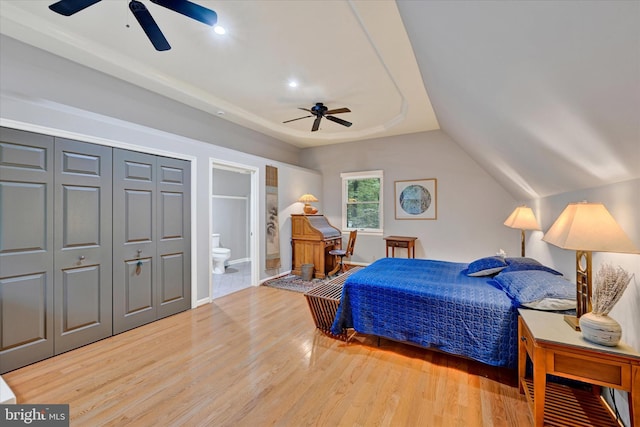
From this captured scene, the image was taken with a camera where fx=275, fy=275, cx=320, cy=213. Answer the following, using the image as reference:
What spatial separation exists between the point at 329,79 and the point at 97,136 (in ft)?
8.56

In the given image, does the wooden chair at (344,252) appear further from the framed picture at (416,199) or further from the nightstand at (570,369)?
the nightstand at (570,369)

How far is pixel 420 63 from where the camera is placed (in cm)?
279

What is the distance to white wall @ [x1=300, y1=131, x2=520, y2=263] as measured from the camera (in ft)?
16.5

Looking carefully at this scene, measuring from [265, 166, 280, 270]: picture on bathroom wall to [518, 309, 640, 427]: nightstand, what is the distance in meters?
3.90

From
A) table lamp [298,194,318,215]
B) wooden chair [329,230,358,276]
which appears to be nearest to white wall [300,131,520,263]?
wooden chair [329,230,358,276]

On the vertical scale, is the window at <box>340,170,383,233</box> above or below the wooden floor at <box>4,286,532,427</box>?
above

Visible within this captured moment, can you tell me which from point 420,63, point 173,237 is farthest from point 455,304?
point 173,237

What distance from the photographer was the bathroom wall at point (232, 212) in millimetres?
6438

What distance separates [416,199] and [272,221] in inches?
116

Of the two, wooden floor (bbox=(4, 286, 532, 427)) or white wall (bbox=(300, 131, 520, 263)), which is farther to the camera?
white wall (bbox=(300, 131, 520, 263))

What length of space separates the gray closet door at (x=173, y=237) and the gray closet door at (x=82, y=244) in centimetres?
54

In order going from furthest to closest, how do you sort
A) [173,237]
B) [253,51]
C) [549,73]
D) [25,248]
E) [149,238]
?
[173,237]
[149,238]
[253,51]
[25,248]
[549,73]

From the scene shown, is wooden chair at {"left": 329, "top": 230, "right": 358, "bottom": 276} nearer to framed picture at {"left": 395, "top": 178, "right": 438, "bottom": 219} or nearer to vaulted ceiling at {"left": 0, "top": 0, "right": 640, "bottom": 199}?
framed picture at {"left": 395, "top": 178, "right": 438, "bottom": 219}

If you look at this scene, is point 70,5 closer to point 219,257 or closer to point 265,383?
point 265,383
